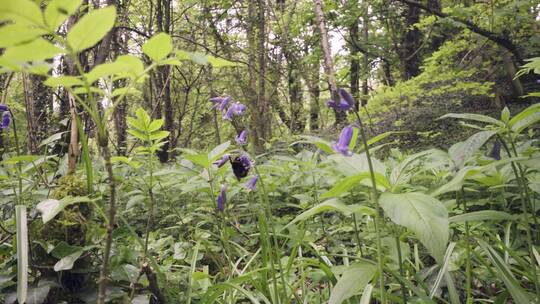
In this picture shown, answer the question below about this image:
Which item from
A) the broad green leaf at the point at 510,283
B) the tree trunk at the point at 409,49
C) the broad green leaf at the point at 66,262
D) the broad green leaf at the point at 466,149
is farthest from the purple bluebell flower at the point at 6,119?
the tree trunk at the point at 409,49

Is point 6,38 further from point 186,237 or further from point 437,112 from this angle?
point 437,112

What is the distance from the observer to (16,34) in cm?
52

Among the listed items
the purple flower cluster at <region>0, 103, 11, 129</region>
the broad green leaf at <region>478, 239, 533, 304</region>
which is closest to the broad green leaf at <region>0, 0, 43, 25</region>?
the purple flower cluster at <region>0, 103, 11, 129</region>

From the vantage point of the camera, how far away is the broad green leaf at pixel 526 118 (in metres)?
1.10

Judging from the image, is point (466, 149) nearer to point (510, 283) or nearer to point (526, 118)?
point (526, 118)

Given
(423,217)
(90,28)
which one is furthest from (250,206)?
(90,28)

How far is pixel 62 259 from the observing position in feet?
4.47

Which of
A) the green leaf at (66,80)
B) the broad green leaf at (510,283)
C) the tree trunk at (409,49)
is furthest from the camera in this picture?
the tree trunk at (409,49)

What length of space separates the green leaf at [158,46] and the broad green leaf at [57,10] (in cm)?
15

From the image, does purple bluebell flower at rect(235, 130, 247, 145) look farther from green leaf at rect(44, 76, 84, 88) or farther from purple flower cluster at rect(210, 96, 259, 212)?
green leaf at rect(44, 76, 84, 88)

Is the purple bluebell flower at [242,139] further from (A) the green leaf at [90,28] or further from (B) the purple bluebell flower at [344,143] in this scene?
(A) the green leaf at [90,28]

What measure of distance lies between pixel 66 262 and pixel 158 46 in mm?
1054

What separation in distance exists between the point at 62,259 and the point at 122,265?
28cm

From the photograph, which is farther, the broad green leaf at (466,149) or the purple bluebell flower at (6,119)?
the purple bluebell flower at (6,119)
